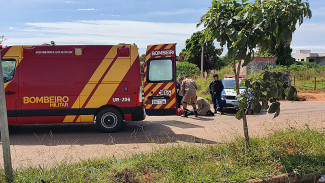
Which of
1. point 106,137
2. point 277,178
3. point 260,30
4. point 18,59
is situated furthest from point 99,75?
point 277,178

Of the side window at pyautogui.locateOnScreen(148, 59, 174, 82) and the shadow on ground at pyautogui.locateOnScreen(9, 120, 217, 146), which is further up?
the side window at pyautogui.locateOnScreen(148, 59, 174, 82)

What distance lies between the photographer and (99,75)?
850cm

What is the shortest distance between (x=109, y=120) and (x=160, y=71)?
2277 millimetres

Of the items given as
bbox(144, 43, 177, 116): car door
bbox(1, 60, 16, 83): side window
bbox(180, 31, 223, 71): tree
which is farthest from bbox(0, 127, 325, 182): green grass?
bbox(180, 31, 223, 71): tree

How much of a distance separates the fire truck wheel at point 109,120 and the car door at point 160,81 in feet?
3.63

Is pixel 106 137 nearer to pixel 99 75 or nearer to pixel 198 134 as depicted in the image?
pixel 99 75

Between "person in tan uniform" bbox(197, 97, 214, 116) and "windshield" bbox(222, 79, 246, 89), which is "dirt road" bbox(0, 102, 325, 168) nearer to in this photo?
"person in tan uniform" bbox(197, 97, 214, 116)

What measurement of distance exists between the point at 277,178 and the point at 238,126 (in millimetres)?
5109

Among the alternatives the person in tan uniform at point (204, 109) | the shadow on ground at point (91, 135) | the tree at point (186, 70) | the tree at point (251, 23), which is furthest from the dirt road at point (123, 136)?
the tree at point (186, 70)

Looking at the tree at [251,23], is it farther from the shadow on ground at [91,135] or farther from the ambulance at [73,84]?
the ambulance at [73,84]

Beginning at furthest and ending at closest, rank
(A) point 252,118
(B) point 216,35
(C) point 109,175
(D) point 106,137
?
(A) point 252,118 < (D) point 106,137 < (B) point 216,35 < (C) point 109,175

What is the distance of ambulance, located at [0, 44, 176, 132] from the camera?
27.5 feet

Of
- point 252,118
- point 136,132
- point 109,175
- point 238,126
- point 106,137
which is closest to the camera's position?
point 109,175

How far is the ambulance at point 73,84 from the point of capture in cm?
837
